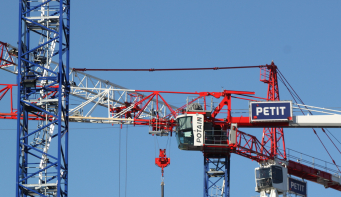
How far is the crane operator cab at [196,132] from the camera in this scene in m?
85.4

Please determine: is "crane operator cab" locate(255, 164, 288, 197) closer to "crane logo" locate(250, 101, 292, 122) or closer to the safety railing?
Result: the safety railing

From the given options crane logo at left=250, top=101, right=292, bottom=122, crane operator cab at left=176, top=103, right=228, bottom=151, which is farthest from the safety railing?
crane logo at left=250, top=101, right=292, bottom=122

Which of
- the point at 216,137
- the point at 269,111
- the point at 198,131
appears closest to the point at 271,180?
the point at 216,137

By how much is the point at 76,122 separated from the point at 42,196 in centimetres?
2516

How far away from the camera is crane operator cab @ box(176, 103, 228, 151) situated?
85.4 metres

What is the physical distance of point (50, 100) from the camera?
68938 mm

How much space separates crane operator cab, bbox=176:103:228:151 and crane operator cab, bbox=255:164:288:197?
28.9ft

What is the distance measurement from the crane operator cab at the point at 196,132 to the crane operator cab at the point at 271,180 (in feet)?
28.9

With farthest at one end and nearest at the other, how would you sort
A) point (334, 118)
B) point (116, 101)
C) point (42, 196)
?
point (116, 101) → point (334, 118) → point (42, 196)

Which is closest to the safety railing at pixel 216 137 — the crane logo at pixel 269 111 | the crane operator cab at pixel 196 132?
the crane operator cab at pixel 196 132

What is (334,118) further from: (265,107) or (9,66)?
(9,66)

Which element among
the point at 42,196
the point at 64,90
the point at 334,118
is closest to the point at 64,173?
the point at 42,196

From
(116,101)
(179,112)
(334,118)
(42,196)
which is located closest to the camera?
(42,196)

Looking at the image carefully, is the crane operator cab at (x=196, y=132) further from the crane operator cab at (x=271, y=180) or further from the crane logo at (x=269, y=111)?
the crane operator cab at (x=271, y=180)
